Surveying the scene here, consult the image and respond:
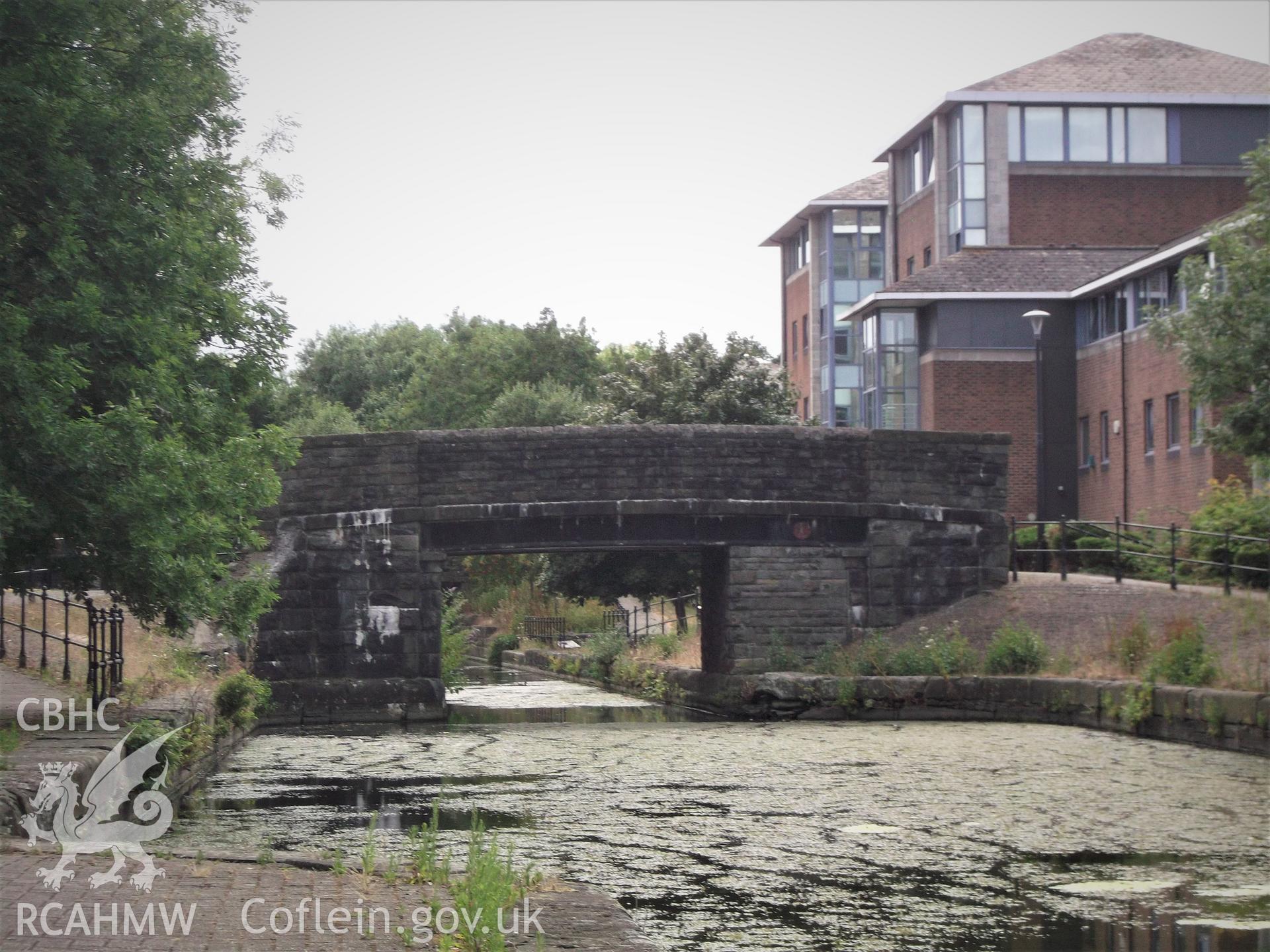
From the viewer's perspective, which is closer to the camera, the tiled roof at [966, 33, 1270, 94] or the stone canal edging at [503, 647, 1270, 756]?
the stone canal edging at [503, 647, 1270, 756]

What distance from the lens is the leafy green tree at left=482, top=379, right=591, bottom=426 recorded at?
1876 inches

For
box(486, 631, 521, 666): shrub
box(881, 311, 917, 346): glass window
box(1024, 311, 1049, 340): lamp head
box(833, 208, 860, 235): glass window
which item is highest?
box(833, 208, 860, 235): glass window

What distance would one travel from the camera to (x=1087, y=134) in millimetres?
42188

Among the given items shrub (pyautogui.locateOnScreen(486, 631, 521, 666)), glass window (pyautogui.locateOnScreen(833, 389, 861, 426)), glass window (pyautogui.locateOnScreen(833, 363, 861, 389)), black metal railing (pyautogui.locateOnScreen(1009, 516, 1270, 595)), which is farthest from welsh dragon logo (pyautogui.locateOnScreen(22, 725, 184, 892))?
glass window (pyautogui.locateOnScreen(833, 363, 861, 389))

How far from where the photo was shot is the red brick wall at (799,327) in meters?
54.2

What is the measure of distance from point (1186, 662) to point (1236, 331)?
374cm

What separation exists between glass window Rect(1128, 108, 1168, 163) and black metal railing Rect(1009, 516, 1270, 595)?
14287 mm

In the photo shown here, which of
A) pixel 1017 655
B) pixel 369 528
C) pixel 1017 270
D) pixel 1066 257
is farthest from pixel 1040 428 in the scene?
pixel 369 528

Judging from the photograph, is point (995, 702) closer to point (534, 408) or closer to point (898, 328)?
point (898, 328)

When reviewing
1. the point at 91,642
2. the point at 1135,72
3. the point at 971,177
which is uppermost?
the point at 1135,72

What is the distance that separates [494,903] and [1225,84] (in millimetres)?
42219

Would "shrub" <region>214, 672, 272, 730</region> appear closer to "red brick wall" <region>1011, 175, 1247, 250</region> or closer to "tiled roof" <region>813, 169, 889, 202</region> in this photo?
"red brick wall" <region>1011, 175, 1247, 250</region>

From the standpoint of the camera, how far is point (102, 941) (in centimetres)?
556

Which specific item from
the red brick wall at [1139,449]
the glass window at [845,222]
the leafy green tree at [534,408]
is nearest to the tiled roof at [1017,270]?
the red brick wall at [1139,449]
